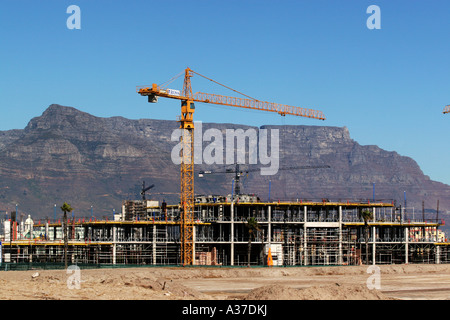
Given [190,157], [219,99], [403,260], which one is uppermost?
[219,99]

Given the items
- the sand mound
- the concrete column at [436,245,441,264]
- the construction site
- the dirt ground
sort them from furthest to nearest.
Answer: the concrete column at [436,245,441,264], the construction site, the dirt ground, the sand mound

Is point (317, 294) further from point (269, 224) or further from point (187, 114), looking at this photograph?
point (269, 224)

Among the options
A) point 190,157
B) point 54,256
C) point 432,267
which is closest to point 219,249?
point 190,157

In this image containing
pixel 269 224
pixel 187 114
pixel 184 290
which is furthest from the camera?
pixel 269 224

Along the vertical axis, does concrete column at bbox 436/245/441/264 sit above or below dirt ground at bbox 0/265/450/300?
below

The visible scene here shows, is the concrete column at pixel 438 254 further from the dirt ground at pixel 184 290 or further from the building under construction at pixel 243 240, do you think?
the dirt ground at pixel 184 290

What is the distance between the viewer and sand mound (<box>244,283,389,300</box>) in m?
54.5

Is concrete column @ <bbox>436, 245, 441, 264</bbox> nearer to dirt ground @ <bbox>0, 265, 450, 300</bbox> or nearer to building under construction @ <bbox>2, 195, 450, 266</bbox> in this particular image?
building under construction @ <bbox>2, 195, 450, 266</bbox>

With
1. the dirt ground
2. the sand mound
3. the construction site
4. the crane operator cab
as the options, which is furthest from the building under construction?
the sand mound

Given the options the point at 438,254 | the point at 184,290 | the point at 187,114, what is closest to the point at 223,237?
the point at 187,114

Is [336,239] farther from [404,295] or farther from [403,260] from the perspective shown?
[404,295]

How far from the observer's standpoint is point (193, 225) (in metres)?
161

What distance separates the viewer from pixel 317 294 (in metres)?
55.6
